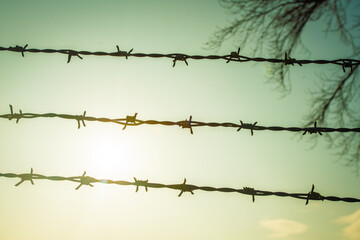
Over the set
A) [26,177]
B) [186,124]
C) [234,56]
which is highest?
[234,56]

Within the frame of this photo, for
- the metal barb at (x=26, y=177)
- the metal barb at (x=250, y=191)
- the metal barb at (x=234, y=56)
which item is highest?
the metal barb at (x=234, y=56)

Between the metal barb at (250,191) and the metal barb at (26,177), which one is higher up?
the metal barb at (250,191)

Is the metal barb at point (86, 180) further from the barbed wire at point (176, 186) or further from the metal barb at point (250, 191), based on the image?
the metal barb at point (250, 191)

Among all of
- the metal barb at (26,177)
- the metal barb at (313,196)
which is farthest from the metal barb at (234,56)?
the metal barb at (26,177)

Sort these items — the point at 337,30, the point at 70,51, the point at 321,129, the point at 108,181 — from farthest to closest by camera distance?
the point at 337,30
the point at 70,51
the point at 321,129
the point at 108,181

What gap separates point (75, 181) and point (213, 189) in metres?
1.08

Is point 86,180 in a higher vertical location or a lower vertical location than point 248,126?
lower

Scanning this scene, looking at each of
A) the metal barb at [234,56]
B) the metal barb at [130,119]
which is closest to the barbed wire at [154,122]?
the metal barb at [130,119]

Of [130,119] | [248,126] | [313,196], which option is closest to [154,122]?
[130,119]

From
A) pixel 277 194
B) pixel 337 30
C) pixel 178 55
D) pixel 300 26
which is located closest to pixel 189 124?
pixel 178 55

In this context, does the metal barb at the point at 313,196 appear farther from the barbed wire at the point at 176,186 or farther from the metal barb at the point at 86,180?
the metal barb at the point at 86,180

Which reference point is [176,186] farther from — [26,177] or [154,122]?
A: [26,177]

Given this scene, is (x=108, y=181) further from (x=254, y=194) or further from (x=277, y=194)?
(x=277, y=194)

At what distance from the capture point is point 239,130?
1924mm
